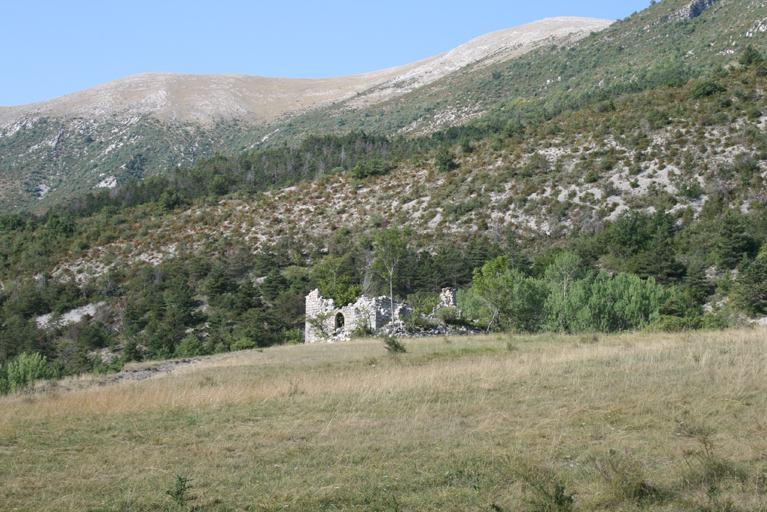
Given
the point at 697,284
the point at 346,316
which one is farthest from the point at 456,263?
the point at 346,316

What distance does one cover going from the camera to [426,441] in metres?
6.75

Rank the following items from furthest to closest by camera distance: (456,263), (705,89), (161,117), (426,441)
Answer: (161,117) → (705,89) → (456,263) → (426,441)

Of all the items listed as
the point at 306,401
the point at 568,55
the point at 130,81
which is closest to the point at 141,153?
the point at 130,81

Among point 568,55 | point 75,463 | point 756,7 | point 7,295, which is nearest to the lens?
point 75,463

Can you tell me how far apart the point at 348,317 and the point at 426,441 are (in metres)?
24.6

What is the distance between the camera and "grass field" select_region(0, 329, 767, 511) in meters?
4.86

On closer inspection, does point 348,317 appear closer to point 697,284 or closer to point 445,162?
point 697,284

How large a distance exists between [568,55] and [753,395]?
118029mm

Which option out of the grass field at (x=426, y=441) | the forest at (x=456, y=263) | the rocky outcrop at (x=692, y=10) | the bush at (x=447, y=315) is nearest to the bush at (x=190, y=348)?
the forest at (x=456, y=263)

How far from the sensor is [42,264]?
2549 inches

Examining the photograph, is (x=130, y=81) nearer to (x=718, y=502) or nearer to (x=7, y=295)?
(x=7, y=295)

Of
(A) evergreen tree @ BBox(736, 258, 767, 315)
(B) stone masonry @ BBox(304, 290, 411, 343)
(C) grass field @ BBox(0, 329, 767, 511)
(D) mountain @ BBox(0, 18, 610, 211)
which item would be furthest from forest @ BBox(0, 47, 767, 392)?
(D) mountain @ BBox(0, 18, 610, 211)

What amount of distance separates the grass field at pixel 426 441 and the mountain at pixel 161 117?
386 feet

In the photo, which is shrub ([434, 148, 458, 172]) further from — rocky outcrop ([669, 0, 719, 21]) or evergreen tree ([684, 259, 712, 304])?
rocky outcrop ([669, 0, 719, 21])
